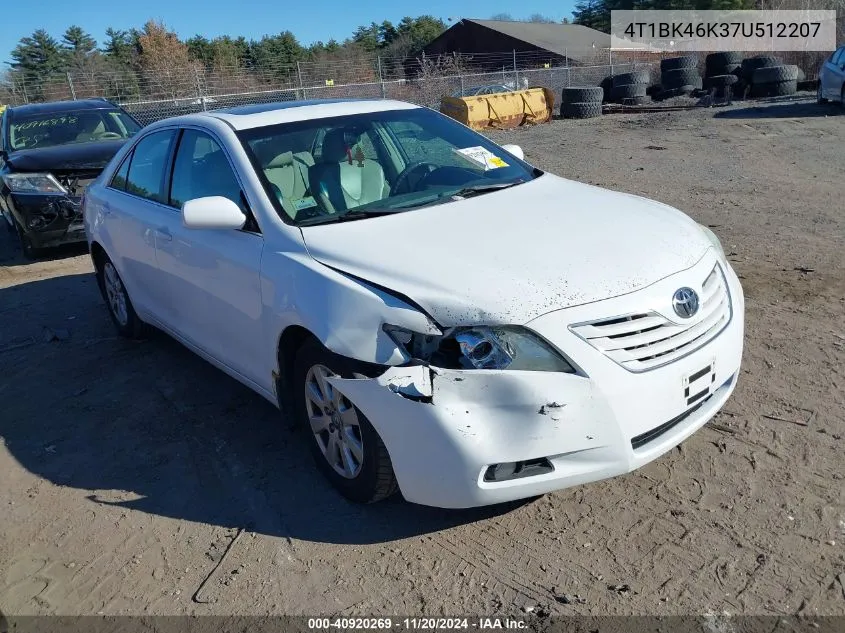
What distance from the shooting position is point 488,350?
2734mm

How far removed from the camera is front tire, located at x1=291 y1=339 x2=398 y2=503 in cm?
300

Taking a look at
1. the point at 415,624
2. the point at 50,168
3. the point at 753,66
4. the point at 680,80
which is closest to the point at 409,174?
the point at 415,624

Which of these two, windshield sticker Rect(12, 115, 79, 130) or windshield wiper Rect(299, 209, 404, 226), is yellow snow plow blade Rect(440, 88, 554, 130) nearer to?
windshield sticker Rect(12, 115, 79, 130)

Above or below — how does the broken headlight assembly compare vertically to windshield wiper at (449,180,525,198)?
below

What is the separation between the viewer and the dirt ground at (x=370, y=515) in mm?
2746

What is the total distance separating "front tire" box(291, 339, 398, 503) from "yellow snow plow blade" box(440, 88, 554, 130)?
1478 centimetres

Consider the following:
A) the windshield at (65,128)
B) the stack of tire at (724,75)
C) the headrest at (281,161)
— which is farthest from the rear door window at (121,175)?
the stack of tire at (724,75)

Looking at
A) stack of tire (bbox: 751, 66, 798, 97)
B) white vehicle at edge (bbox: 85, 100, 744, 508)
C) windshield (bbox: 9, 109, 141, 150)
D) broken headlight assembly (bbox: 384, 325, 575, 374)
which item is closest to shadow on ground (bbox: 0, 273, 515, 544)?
white vehicle at edge (bbox: 85, 100, 744, 508)

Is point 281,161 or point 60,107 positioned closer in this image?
point 281,161

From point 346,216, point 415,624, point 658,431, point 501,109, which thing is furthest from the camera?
point 501,109

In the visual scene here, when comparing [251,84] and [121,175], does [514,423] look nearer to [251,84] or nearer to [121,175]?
[121,175]

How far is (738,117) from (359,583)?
16.5 m

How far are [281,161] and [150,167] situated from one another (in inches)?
56.7

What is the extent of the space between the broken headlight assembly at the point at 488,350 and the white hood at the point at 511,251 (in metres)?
0.05
